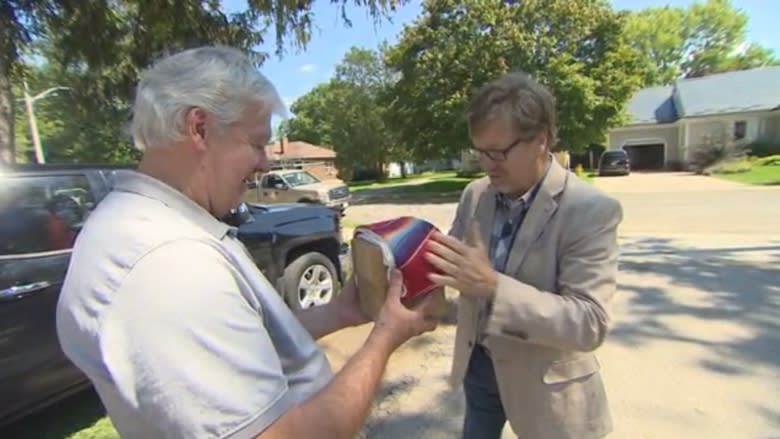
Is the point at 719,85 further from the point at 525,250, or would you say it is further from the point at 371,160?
the point at 525,250

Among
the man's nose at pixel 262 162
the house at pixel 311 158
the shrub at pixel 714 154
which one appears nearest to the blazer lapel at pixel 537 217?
the man's nose at pixel 262 162

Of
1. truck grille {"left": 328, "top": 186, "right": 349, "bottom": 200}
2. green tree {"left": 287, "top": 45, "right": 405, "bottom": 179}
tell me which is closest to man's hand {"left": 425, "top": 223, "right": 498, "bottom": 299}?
truck grille {"left": 328, "top": 186, "right": 349, "bottom": 200}

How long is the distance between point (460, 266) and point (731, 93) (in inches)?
1500

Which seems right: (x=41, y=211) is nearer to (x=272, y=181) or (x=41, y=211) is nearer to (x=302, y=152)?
(x=272, y=181)

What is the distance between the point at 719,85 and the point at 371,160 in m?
25.7

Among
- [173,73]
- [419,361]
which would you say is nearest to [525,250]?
[173,73]

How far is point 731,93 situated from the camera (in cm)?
3128

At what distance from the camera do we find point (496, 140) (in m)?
1.62

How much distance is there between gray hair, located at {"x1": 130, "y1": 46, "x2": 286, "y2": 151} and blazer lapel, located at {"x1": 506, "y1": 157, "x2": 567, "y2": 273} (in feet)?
3.26

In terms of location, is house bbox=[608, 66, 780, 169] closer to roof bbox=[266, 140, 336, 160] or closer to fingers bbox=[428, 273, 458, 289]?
roof bbox=[266, 140, 336, 160]

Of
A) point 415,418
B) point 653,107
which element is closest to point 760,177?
point 653,107

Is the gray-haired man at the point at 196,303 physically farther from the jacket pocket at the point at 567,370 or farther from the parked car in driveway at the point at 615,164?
the parked car in driveway at the point at 615,164

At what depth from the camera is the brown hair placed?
157 centimetres

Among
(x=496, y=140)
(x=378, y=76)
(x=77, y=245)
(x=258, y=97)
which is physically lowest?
(x=77, y=245)
